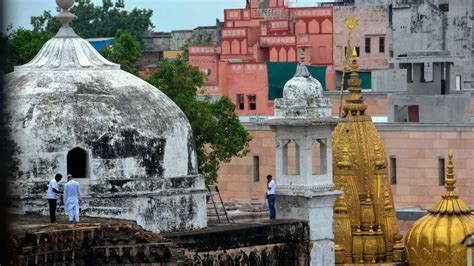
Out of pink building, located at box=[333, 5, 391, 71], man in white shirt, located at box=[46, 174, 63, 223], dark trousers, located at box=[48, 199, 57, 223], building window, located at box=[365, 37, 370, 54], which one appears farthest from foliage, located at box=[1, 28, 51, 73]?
building window, located at box=[365, 37, 370, 54]

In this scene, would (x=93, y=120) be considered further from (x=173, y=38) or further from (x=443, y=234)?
(x=173, y=38)

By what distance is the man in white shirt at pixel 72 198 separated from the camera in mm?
24681

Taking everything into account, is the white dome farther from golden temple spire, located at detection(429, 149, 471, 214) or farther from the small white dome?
golden temple spire, located at detection(429, 149, 471, 214)

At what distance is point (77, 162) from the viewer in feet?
92.2

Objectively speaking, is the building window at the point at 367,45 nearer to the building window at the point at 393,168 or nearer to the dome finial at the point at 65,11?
the building window at the point at 393,168

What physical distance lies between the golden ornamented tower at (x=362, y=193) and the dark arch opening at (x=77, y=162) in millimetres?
12448

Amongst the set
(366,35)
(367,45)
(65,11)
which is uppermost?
(366,35)

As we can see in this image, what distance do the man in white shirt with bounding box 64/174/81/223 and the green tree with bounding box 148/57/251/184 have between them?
18392 mm

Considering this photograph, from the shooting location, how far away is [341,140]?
40.5 m

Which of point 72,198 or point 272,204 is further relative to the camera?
point 272,204

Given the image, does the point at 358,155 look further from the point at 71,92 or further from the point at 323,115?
the point at 71,92

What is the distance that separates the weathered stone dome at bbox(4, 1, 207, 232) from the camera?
27750 millimetres

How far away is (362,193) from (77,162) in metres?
13.4

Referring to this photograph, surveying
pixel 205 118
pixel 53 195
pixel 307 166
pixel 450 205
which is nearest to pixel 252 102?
pixel 205 118
